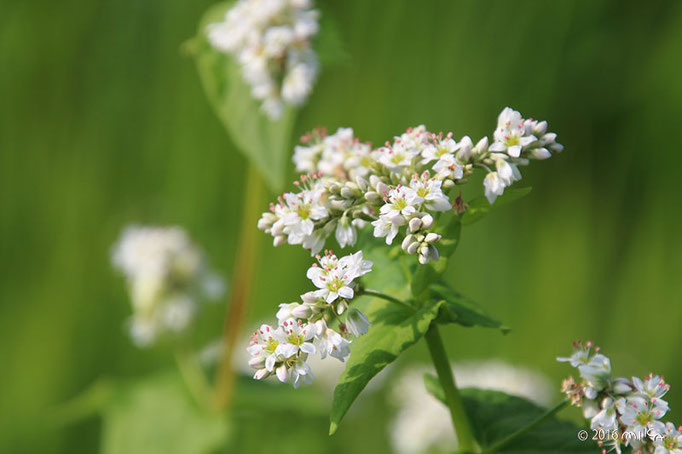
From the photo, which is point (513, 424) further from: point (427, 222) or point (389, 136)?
point (389, 136)

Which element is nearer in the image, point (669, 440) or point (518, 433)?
point (669, 440)

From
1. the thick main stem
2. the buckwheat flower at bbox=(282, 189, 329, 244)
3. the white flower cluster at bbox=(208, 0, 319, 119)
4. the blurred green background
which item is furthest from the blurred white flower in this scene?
the buckwheat flower at bbox=(282, 189, 329, 244)

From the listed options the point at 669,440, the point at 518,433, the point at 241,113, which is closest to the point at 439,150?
the point at 518,433

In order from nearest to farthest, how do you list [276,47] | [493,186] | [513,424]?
[493,186], [513,424], [276,47]

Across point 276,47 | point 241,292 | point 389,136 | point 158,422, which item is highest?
point 389,136

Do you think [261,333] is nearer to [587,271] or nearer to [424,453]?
[424,453]

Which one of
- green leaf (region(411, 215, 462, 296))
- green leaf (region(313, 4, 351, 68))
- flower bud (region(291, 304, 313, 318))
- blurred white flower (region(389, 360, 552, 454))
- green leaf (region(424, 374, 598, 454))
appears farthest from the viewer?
blurred white flower (region(389, 360, 552, 454))

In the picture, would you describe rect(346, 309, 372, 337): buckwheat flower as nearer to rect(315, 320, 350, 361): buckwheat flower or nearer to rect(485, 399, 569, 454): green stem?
rect(315, 320, 350, 361): buckwheat flower

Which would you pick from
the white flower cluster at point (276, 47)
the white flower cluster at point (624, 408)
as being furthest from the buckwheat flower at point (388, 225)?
the white flower cluster at point (276, 47)
